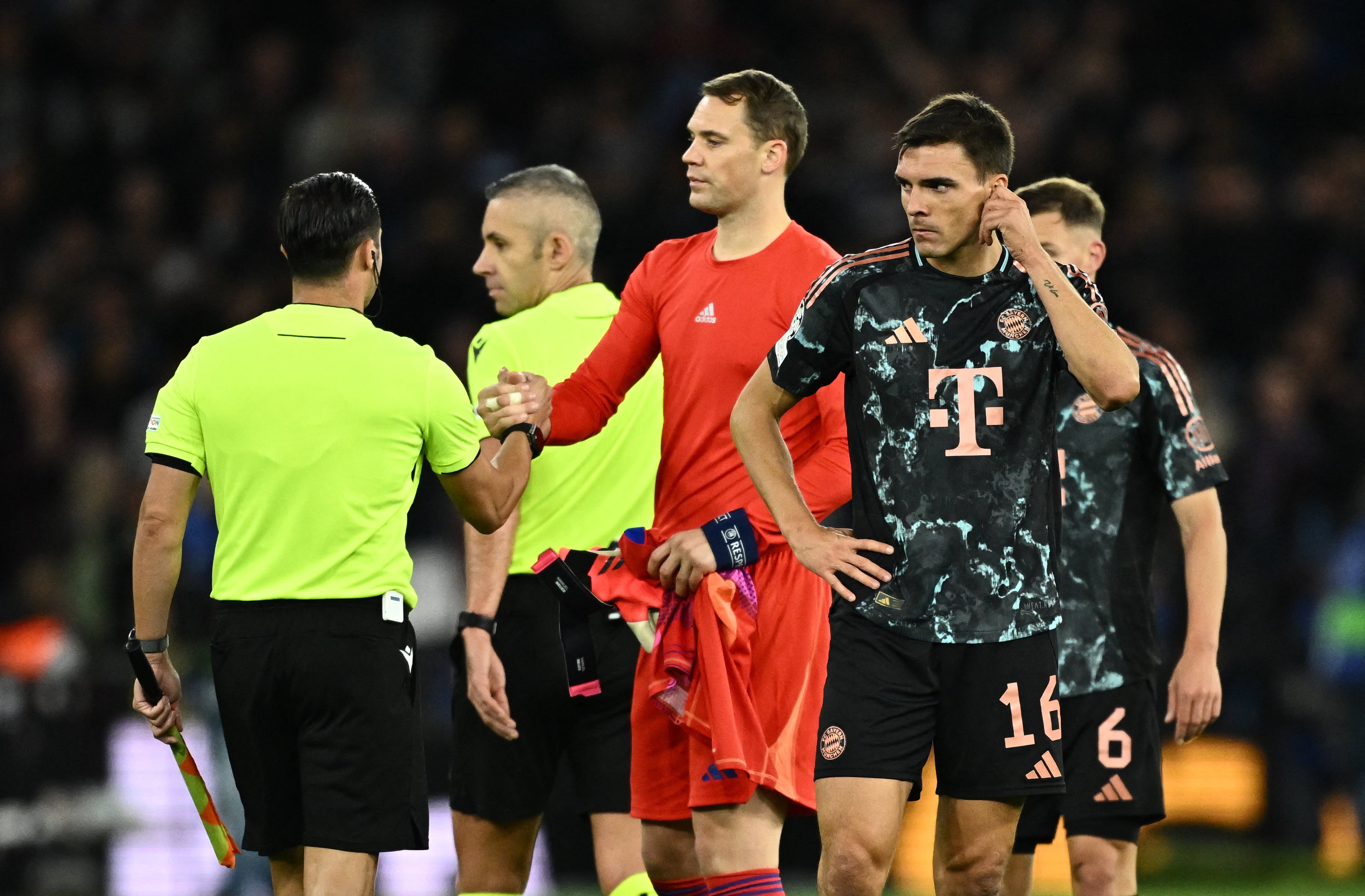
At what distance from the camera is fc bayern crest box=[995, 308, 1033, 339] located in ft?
15.6

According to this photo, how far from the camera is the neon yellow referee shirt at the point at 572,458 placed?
611 centimetres

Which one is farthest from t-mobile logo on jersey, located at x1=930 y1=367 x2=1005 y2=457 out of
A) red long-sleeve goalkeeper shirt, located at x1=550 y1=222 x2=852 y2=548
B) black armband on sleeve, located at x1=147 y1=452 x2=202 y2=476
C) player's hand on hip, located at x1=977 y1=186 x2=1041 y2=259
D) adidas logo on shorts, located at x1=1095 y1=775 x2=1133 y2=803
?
black armband on sleeve, located at x1=147 y1=452 x2=202 y2=476

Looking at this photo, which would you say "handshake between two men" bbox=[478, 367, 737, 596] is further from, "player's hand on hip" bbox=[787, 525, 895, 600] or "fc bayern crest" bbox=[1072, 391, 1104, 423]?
"fc bayern crest" bbox=[1072, 391, 1104, 423]

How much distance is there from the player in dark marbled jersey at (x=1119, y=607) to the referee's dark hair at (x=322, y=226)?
246 centimetres

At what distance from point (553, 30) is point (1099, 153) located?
195 inches

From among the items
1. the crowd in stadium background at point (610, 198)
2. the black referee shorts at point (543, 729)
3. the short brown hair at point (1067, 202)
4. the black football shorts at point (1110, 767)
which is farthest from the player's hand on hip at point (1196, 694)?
the crowd in stadium background at point (610, 198)

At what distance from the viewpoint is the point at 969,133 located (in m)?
4.75

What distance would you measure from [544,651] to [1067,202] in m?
2.40

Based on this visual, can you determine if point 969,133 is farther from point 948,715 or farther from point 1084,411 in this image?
point 1084,411

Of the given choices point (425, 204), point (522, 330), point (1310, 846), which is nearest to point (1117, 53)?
point (425, 204)

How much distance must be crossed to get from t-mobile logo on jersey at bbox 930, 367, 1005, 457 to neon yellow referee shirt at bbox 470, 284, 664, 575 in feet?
5.03

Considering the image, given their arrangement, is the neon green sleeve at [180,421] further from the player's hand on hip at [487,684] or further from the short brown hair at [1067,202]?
the short brown hair at [1067,202]

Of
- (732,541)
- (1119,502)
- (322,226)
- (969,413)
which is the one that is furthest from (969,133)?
(1119,502)

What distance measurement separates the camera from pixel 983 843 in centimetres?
473
